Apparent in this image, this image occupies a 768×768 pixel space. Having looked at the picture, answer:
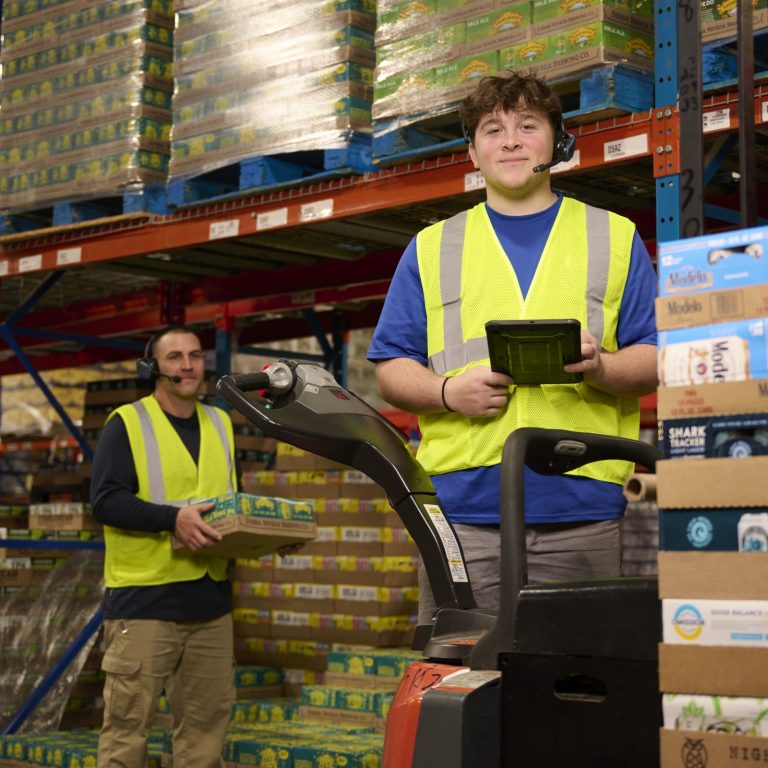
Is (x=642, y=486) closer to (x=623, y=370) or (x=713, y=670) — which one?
(x=713, y=670)

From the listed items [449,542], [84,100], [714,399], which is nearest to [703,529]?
[714,399]

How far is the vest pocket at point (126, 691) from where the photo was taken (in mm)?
5145

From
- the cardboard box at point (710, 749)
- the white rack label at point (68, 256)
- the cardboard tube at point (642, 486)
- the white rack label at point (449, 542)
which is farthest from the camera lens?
the white rack label at point (68, 256)

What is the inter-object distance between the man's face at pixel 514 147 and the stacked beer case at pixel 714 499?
1.06 meters

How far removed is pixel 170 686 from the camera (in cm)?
537

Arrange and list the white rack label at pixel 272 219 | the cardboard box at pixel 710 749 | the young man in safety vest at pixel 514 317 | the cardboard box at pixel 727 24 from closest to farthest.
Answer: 1. the cardboard box at pixel 710 749
2. the young man in safety vest at pixel 514 317
3. the cardboard box at pixel 727 24
4. the white rack label at pixel 272 219

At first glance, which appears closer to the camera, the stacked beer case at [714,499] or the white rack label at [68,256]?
the stacked beer case at [714,499]

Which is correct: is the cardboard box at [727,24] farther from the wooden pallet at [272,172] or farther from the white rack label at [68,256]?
the white rack label at [68,256]

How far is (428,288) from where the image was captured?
304cm

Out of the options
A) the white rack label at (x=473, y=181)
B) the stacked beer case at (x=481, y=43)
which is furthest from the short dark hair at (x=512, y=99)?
the white rack label at (x=473, y=181)

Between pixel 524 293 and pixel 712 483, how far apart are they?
1146 millimetres

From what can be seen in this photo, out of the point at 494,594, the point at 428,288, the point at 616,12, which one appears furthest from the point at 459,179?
the point at 494,594

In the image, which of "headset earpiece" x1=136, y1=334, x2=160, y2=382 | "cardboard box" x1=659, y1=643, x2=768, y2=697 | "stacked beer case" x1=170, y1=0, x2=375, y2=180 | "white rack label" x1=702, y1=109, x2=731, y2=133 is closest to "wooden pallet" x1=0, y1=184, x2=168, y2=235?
"stacked beer case" x1=170, y1=0, x2=375, y2=180

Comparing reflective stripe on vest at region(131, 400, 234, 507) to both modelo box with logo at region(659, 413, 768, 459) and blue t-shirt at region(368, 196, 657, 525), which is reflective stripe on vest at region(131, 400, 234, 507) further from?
modelo box with logo at region(659, 413, 768, 459)
